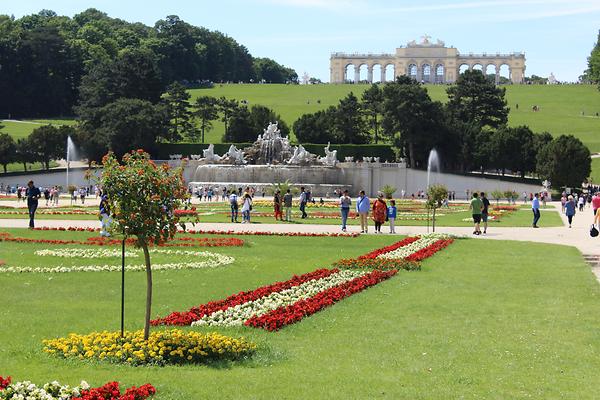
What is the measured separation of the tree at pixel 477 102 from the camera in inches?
3337

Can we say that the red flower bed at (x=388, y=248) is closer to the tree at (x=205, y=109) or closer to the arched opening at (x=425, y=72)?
the tree at (x=205, y=109)

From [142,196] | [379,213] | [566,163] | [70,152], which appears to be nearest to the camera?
[142,196]

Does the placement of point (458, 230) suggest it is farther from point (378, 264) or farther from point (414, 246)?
point (378, 264)

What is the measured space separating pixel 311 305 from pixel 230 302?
44.2 inches

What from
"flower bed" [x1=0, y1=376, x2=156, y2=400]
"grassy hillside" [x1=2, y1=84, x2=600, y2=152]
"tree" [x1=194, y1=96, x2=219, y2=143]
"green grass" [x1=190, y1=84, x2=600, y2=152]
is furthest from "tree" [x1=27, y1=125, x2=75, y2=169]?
"flower bed" [x1=0, y1=376, x2=156, y2=400]

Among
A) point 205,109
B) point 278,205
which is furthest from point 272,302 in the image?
point 205,109

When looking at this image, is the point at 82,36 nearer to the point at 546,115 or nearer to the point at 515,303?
the point at 546,115

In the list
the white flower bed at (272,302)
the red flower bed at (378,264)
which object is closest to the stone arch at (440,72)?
the red flower bed at (378,264)

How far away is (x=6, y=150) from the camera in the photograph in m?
76.6

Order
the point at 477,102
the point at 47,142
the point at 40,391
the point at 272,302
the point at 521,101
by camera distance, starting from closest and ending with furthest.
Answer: the point at 40,391
the point at 272,302
the point at 47,142
the point at 477,102
the point at 521,101

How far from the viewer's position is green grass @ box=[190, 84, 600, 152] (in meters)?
97.2

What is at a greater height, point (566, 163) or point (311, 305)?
point (566, 163)

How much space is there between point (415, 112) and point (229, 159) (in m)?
15.3

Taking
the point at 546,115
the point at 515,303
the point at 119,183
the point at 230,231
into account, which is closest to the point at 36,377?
the point at 119,183
